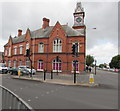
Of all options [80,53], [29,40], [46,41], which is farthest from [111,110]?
[29,40]

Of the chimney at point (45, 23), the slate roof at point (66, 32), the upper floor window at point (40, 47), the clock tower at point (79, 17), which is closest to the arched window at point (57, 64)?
the upper floor window at point (40, 47)

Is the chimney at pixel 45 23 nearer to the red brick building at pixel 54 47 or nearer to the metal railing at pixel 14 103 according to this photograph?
the red brick building at pixel 54 47

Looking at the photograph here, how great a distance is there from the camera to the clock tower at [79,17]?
1533 inches

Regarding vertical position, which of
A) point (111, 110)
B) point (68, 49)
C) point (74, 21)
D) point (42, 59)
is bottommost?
point (111, 110)

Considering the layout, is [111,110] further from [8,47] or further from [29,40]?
[8,47]

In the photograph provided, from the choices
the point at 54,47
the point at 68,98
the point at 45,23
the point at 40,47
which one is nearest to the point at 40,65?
the point at 40,47

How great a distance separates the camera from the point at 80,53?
2942 cm

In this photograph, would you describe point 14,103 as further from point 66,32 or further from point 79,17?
point 79,17

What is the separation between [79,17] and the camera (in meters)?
40.4

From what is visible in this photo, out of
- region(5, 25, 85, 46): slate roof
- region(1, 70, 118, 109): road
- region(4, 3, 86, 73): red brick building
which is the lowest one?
region(1, 70, 118, 109): road

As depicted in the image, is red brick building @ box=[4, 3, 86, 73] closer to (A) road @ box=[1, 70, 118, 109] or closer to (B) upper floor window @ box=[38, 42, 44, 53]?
(B) upper floor window @ box=[38, 42, 44, 53]

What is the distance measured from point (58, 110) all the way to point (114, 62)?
78491 mm

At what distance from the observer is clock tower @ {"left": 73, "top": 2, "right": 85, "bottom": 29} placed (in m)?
38.9

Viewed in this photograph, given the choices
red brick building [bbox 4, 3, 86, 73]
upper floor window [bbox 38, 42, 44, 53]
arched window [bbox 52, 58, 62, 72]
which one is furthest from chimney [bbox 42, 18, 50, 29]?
arched window [bbox 52, 58, 62, 72]
